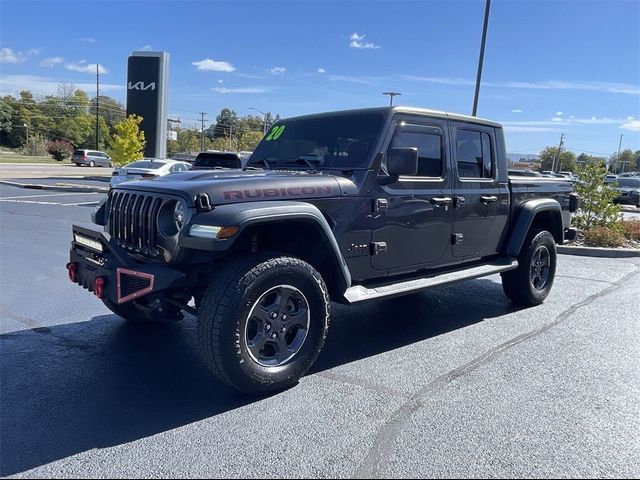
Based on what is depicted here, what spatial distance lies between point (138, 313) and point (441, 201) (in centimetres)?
291

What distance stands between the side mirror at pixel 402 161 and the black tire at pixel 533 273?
2.41 metres

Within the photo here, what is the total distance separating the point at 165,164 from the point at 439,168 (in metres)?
14.3

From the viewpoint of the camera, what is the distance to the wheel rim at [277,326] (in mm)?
3518

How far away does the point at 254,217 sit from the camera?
131 inches

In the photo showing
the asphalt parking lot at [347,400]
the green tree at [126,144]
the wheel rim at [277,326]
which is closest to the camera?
the asphalt parking lot at [347,400]

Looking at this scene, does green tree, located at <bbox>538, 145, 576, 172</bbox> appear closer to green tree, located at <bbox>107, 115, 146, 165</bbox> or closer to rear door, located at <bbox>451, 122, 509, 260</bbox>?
green tree, located at <bbox>107, 115, 146, 165</bbox>

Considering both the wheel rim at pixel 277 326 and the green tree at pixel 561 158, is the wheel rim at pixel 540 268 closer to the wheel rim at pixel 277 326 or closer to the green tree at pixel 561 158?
the wheel rim at pixel 277 326

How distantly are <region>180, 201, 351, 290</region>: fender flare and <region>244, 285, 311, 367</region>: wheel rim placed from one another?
45cm

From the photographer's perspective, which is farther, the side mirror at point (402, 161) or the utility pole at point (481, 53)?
the utility pole at point (481, 53)

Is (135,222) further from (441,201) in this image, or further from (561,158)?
(561,158)

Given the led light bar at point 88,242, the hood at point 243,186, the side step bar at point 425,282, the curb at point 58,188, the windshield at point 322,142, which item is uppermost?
the windshield at point 322,142

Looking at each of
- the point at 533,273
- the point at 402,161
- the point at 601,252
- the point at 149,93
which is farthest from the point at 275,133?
the point at 149,93

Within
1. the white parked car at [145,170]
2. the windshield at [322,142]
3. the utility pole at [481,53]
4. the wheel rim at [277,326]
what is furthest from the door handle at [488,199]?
the white parked car at [145,170]

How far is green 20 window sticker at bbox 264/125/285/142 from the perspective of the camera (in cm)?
517
